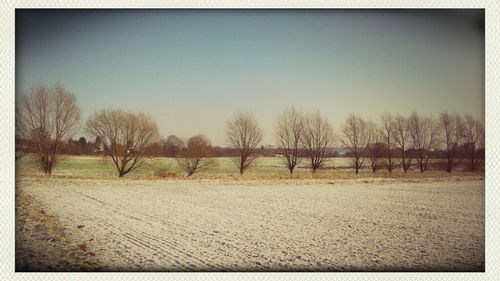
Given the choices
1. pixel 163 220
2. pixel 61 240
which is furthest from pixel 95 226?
pixel 163 220

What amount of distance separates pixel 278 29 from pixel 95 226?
3.20 meters

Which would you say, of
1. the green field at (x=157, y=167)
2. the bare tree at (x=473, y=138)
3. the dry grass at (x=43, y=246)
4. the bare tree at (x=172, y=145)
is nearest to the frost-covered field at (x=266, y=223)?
the dry grass at (x=43, y=246)

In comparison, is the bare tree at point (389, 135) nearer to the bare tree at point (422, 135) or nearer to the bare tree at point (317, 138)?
the bare tree at point (422, 135)

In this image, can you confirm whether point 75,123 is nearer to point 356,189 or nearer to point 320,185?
point 320,185

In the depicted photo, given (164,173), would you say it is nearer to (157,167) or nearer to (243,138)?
(157,167)

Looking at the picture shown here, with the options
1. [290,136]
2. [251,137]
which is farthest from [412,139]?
[251,137]

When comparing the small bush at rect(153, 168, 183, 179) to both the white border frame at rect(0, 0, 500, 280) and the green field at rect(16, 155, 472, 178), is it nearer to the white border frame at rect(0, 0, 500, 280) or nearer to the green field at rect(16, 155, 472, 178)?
the green field at rect(16, 155, 472, 178)

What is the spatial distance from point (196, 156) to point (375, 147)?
237 cm

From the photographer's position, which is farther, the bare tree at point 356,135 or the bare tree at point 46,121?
the bare tree at point 356,135

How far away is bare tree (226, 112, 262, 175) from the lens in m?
5.16

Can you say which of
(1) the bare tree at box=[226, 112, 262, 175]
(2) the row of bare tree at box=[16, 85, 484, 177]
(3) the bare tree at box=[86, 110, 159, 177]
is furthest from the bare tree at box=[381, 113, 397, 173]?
(3) the bare tree at box=[86, 110, 159, 177]

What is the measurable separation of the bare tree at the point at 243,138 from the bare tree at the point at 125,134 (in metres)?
0.97

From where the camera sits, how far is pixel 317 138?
17.7 ft
